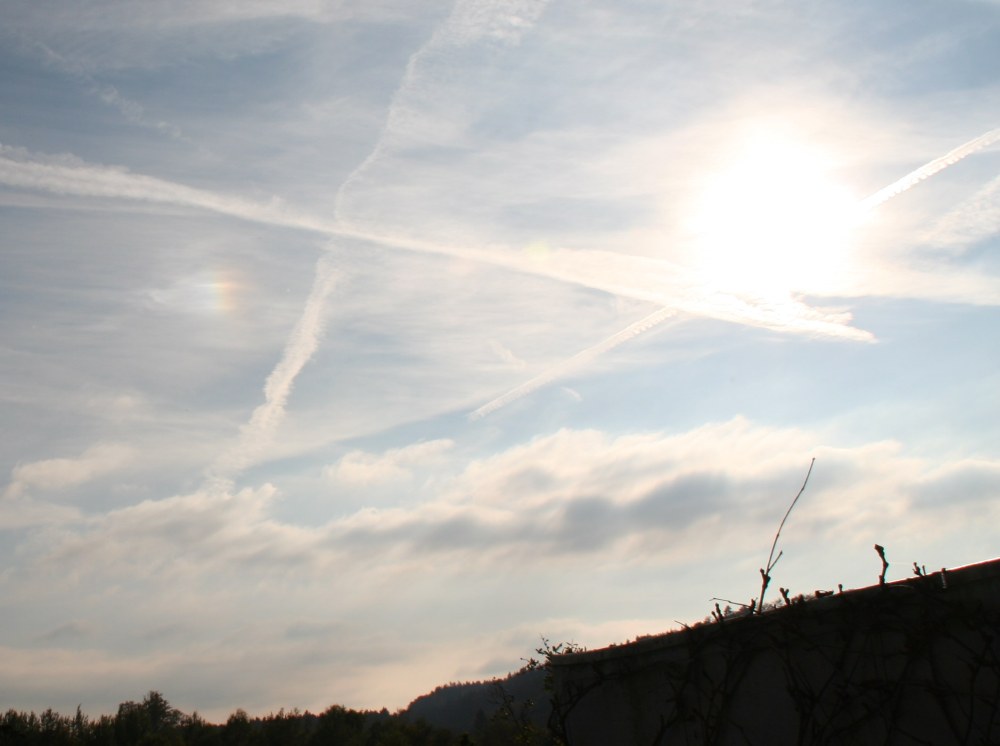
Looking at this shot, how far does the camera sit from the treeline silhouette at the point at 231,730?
3919 cm

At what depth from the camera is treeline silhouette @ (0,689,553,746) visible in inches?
1543

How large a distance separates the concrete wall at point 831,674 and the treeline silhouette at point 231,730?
3059 cm

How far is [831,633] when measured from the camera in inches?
184

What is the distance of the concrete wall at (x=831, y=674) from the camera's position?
13.7 ft

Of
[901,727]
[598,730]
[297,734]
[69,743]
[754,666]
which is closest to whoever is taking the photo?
[901,727]

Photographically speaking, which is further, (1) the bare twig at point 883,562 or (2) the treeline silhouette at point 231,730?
(2) the treeline silhouette at point 231,730

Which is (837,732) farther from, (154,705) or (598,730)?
(154,705)

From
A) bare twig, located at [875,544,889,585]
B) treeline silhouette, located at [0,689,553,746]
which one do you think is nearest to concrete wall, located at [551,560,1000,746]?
bare twig, located at [875,544,889,585]

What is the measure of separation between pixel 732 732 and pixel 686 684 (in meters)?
0.39

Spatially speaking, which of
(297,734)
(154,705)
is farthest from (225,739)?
(154,705)

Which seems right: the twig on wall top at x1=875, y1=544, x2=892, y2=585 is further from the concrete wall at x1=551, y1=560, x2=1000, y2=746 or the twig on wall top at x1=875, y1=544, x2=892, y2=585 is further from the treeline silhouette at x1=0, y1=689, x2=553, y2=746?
the treeline silhouette at x1=0, y1=689, x2=553, y2=746

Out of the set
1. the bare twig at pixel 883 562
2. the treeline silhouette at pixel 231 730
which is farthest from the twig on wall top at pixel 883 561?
the treeline silhouette at pixel 231 730

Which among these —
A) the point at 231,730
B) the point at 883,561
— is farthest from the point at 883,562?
the point at 231,730

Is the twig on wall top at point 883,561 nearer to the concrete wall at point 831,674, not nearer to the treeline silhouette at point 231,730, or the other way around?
the concrete wall at point 831,674
